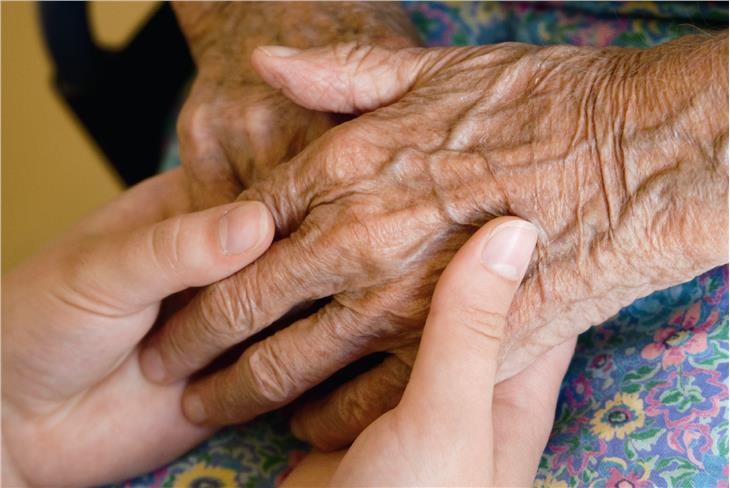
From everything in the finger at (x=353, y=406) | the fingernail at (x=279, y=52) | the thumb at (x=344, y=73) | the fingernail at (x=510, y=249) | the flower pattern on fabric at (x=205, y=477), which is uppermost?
the fingernail at (x=279, y=52)

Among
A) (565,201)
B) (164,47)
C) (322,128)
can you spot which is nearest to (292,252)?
(322,128)

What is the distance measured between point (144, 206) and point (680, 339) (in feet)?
2.42

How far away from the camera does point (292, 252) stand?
34.7 inches

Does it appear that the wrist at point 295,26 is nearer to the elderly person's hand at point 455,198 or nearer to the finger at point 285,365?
the elderly person's hand at point 455,198

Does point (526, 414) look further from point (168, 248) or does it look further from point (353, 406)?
point (168, 248)

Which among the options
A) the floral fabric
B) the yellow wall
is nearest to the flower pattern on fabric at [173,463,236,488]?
the floral fabric

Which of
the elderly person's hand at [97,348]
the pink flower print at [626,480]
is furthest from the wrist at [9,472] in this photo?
the pink flower print at [626,480]

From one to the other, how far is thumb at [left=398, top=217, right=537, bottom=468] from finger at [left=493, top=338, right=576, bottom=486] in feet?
0.21

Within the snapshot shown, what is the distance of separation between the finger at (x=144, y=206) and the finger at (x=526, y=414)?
1.76 feet

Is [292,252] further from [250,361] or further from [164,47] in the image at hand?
[164,47]

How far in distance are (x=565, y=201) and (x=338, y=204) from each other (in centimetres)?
24

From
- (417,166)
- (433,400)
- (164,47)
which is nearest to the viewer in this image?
(433,400)

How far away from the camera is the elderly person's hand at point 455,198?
2.46 ft

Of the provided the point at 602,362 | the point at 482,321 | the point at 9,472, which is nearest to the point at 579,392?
the point at 602,362
